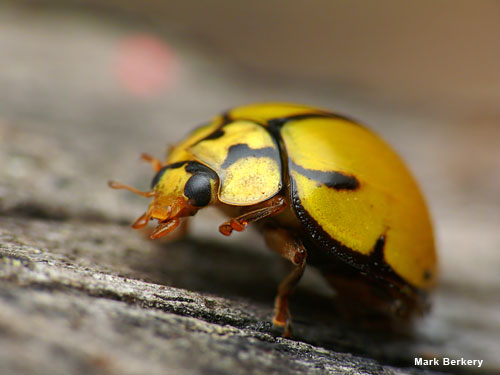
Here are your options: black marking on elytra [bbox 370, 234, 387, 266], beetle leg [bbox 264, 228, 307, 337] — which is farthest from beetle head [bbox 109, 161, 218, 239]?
black marking on elytra [bbox 370, 234, 387, 266]

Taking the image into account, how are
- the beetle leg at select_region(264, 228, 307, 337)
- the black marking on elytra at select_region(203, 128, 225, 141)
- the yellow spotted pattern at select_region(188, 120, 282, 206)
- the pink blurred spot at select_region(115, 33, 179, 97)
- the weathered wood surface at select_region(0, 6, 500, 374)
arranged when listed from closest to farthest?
the weathered wood surface at select_region(0, 6, 500, 374) → the beetle leg at select_region(264, 228, 307, 337) → the yellow spotted pattern at select_region(188, 120, 282, 206) → the black marking on elytra at select_region(203, 128, 225, 141) → the pink blurred spot at select_region(115, 33, 179, 97)

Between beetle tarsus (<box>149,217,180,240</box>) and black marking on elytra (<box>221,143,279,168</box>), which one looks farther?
black marking on elytra (<box>221,143,279,168</box>)

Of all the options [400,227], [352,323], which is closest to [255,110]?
[400,227]

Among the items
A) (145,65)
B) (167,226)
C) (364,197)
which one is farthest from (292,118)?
(145,65)

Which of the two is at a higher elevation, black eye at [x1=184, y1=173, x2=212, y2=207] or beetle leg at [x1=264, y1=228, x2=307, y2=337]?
black eye at [x1=184, y1=173, x2=212, y2=207]

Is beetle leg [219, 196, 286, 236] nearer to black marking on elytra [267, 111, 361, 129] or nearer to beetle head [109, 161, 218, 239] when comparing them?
beetle head [109, 161, 218, 239]

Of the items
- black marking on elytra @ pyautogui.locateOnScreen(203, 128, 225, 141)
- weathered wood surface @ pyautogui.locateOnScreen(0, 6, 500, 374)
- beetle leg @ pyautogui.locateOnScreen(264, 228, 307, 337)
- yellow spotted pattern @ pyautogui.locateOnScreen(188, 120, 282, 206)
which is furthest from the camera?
black marking on elytra @ pyautogui.locateOnScreen(203, 128, 225, 141)

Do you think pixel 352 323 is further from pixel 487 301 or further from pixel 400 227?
pixel 487 301

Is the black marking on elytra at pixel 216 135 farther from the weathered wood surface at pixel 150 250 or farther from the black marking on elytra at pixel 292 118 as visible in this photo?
the weathered wood surface at pixel 150 250
